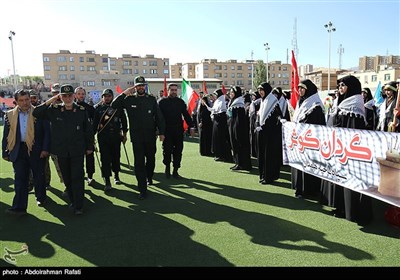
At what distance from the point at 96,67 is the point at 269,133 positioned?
81161 millimetres

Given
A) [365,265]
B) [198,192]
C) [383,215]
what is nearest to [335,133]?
[383,215]

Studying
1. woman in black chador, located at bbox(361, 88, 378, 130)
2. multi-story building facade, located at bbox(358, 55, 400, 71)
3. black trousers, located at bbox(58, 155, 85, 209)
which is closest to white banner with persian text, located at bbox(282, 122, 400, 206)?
woman in black chador, located at bbox(361, 88, 378, 130)

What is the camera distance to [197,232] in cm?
429

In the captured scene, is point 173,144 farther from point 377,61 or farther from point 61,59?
point 377,61

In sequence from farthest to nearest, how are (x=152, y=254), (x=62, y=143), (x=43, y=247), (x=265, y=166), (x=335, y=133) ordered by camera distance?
(x=265, y=166) < (x=62, y=143) < (x=335, y=133) < (x=43, y=247) < (x=152, y=254)

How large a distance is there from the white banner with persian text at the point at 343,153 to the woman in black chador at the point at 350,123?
7.4 inches

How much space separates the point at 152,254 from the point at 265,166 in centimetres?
350

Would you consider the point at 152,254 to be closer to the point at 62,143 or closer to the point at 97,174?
the point at 62,143

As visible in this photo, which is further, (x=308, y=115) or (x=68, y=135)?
(x=308, y=115)

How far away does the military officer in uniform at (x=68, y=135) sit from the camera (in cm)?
502

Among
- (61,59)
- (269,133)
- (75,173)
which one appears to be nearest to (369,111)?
(269,133)

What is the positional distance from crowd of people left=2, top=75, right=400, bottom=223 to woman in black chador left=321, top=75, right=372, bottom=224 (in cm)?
1

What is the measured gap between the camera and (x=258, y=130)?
6.66 meters

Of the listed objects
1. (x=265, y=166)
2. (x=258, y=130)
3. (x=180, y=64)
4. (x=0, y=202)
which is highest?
(x=180, y=64)
